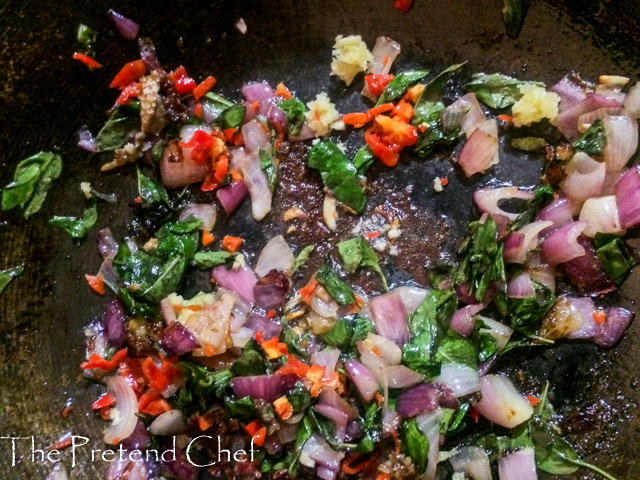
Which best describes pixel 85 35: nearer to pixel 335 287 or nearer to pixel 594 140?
pixel 335 287

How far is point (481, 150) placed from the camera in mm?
2107

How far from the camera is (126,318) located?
2.17m

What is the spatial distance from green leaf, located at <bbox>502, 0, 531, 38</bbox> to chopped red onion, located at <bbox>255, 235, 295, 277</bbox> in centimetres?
122

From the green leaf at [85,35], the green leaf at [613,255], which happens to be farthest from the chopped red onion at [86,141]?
the green leaf at [613,255]

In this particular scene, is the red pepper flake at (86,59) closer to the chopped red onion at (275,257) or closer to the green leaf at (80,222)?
the green leaf at (80,222)

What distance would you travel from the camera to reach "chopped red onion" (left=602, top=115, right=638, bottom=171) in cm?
204

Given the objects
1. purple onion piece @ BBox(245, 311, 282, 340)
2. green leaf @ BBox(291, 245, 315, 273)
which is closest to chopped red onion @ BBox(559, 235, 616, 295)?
green leaf @ BBox(291, 245, 315, 273)

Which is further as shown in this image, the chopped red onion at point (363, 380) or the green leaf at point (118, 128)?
the green leaf at point (118, 128)

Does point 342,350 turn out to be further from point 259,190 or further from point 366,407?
point 259,190

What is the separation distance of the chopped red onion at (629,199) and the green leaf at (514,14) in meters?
0.70

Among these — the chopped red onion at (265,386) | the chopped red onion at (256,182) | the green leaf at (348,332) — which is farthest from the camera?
the chopped red onion at (256,182)

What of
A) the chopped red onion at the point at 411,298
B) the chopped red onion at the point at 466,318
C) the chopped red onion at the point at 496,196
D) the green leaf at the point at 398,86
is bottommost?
the chopped red onion at the point at 466,318

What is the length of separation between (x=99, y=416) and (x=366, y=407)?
1.09 m

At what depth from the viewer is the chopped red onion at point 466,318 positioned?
207 cm
